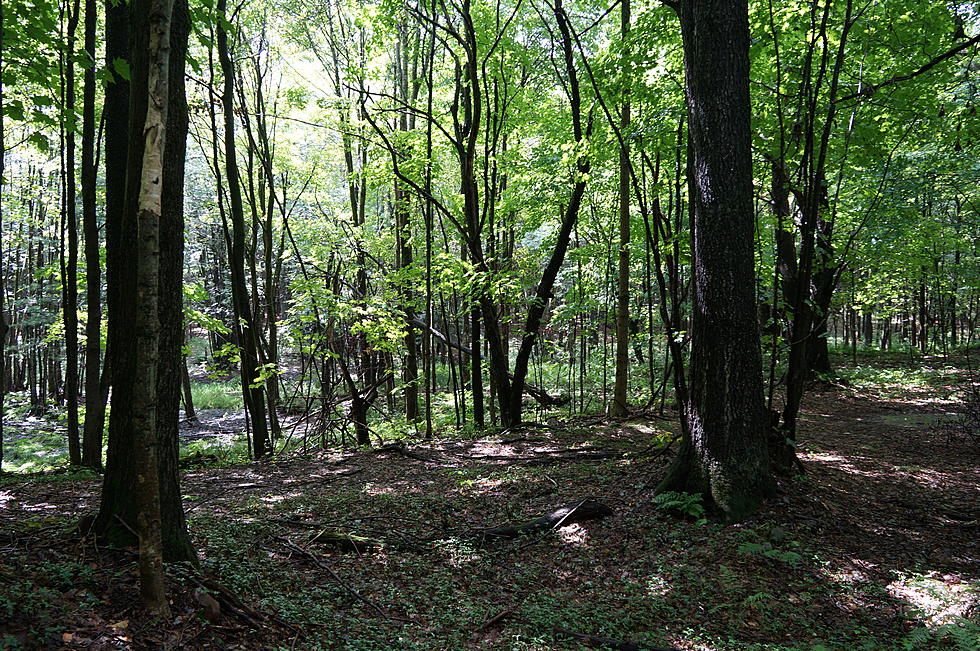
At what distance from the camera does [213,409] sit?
23.7 metres

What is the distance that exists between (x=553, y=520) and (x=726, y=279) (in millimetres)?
2936

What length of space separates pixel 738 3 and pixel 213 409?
80.7ft

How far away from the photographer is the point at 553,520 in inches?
215

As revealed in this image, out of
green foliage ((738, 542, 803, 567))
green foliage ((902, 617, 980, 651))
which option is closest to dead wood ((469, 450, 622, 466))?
green foliage ((738, 542, 803, 567))

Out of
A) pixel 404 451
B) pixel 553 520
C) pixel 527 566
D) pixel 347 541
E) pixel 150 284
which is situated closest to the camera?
pixel 150 284

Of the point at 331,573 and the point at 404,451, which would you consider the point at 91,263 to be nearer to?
the point at 404,451

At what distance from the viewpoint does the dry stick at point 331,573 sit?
12.5 ft

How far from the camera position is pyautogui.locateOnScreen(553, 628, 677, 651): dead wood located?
3338mm

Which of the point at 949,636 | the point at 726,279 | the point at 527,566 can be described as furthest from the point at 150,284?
the point at 949,636

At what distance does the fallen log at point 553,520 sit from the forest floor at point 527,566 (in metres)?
0.05

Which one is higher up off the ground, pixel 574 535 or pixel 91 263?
pixel 91 263

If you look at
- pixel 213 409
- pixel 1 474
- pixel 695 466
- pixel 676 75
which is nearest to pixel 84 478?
pixel 1 474

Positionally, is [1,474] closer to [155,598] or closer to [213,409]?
[155,598]

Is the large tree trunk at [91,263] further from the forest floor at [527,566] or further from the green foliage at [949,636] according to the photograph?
the green foliage at [949,636]
